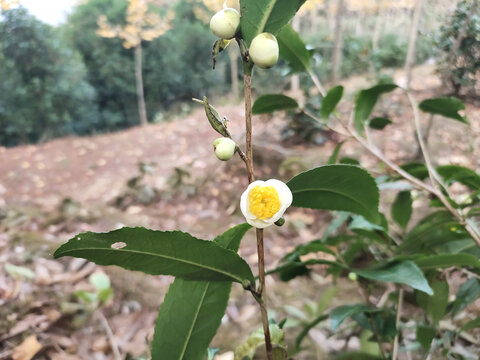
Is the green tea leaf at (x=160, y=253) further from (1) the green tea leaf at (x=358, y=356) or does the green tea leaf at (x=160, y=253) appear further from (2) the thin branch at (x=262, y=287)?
(1) the green tea leaf at (x=358, y=356)

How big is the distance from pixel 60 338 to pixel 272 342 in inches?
23.4

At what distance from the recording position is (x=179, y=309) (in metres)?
0.39

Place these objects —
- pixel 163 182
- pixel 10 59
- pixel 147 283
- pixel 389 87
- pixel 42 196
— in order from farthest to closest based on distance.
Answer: pixel 10 59
pixel 42 196
pixel 163 182
pixel 147 283
pixel 389 87

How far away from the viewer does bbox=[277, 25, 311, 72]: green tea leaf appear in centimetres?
61

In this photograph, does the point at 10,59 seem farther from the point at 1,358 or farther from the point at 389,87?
the point at 389,87

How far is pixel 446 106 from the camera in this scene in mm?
664

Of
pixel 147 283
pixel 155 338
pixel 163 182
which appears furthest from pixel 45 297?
pixel 163 182

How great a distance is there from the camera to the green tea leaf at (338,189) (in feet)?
1.16

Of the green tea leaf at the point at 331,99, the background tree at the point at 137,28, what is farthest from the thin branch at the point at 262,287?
the background tree at the point at 137,28

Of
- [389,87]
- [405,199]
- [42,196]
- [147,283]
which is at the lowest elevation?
[42,196]

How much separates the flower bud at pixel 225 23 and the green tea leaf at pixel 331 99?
14.6 inches

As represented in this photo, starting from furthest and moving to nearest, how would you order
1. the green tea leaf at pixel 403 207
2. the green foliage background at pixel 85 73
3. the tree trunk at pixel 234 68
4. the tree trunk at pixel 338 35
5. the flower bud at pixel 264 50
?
the tree trunk at pixel 234 68
the green foliage background at pixel 85 73
the tree trunk at pixel 338 35
the green tea leaf at pixel 403 207
the flower bud at pixel 264 50

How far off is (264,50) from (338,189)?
0.18 meters

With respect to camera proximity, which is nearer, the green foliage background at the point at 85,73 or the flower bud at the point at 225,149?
the flower bud at the point at 225,149
